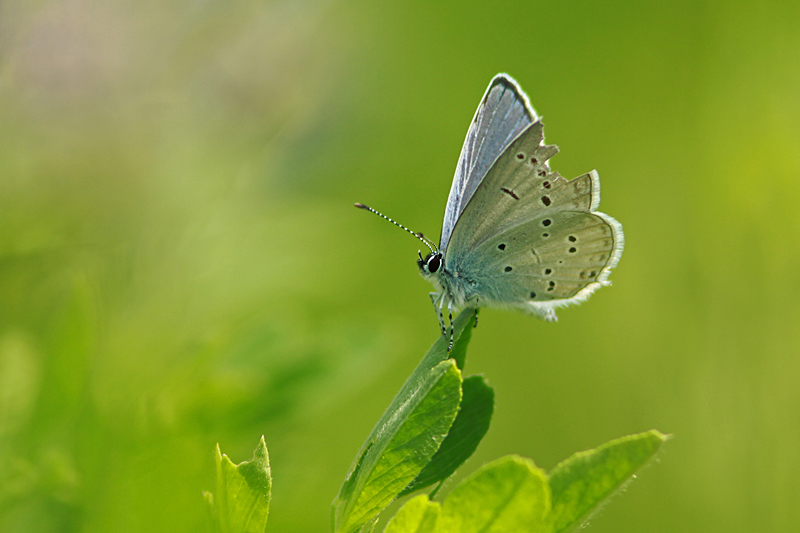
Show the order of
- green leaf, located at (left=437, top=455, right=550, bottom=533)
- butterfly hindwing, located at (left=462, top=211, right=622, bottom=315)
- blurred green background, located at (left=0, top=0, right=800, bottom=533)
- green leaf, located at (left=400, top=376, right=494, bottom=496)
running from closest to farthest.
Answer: green leaf, located at (left=437, top=455, right=550, bottom=533), green leaf, located at (left=400, top=376, right=494, bottom=496), blurred green background, located at (left=0, top=0, right=800, bottom=533), butterfly hindwing, located at (left=462, top=211, right=622, bottom=315)

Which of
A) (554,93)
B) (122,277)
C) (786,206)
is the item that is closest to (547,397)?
(786,206)

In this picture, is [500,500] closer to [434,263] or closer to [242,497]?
[242,497]

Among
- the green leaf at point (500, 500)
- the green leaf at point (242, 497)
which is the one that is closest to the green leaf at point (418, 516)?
the green leaf at point (500, 500)

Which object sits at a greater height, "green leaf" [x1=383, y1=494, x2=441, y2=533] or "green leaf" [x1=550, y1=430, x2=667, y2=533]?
"green leaf" [x1=550, y1=430, x2=667, y2=533]

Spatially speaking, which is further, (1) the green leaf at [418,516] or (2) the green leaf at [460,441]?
(2) the green leaf at [460,441]

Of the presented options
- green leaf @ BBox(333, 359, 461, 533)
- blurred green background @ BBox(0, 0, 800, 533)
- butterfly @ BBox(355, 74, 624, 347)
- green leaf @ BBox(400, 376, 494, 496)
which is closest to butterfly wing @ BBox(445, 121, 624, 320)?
butterfly @ BBox(355, 74, 624, 347)

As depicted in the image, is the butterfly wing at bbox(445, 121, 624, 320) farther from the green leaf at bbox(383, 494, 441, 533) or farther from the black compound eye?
the green leaf at bbox(383, 494, 441, 533)

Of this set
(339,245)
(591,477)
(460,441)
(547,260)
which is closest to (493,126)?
(547,260)

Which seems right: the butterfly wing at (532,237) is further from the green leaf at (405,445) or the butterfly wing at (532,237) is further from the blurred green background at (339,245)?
the green leaf at (405,445)
